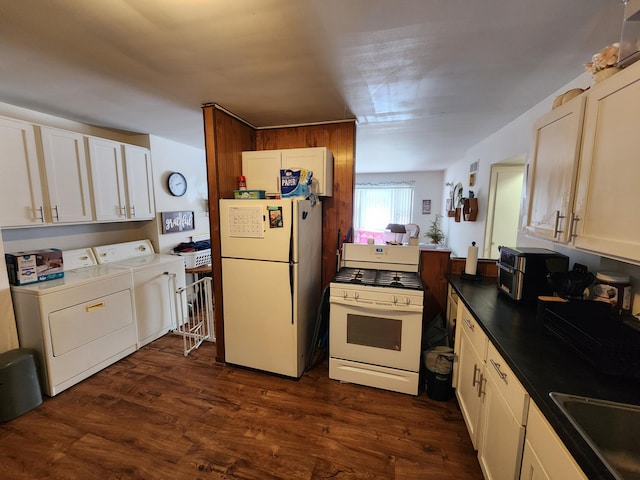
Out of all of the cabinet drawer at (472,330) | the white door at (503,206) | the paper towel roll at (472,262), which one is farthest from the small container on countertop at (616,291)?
the white door at (503,206)

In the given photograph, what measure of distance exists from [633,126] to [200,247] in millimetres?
4402

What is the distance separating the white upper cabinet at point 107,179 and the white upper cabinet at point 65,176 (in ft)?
0.25

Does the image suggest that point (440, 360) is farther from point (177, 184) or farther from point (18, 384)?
point (177, 184)

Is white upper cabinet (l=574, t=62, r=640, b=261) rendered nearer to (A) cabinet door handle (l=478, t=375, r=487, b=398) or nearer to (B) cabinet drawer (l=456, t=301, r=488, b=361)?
(B) cabinet drawer (l=456, t=301, r=488, b=361)

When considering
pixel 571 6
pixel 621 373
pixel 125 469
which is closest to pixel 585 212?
pixel 621 373

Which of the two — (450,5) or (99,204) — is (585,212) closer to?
(450,5)

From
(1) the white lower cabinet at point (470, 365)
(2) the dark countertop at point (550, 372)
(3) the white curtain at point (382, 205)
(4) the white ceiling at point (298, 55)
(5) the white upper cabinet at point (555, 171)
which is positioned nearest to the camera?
(2) the dark countertop at point (550, 372)

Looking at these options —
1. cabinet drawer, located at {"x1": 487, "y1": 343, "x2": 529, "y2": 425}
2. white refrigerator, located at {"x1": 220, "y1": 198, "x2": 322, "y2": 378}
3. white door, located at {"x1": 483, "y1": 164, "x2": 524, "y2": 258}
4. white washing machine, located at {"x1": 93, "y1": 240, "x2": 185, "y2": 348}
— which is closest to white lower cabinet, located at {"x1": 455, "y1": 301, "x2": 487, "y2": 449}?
cabinet drawer, located at {"x1": 487, "y1": 343, "x2": 529, "y2": 425}

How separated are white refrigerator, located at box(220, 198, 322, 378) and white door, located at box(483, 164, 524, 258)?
2.36 m

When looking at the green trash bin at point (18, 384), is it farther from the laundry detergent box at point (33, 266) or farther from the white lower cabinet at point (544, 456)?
the white lower cabinet at point (544, 456)

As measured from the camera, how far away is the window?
288 inches

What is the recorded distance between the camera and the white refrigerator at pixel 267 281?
2.23m

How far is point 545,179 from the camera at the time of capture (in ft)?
5.11

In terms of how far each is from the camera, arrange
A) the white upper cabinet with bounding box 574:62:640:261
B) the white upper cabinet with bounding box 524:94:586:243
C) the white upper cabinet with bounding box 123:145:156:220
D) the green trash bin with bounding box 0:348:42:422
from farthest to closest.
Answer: the white upper cabinet with bounding box 123:145:156:220
the green trash bin with bounding box 0:348:42:422
the white upper cabinet with bounding box 524:94:586:243
the white upper cabinet with bounding box 574:62:640:261
